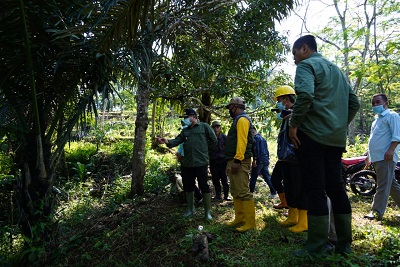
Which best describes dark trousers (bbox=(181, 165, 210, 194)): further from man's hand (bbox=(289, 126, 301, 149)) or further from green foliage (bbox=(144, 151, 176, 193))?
green foliage (bbox=(144, 151, 176, 193))

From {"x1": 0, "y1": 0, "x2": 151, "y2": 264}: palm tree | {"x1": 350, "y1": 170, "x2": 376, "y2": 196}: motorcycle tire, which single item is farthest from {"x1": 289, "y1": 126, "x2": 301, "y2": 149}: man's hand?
{"x1": 350, "y1": 170, "x2": 376, "y2": 196}: motorcycle tire

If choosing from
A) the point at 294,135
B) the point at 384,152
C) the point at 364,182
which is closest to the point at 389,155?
the point at 384,152

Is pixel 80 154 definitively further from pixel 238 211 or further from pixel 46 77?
pixel 238 211

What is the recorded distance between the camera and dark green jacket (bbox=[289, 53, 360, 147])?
2693 mm

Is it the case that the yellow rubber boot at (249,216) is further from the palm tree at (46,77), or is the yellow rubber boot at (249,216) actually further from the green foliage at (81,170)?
the green foliage at (81,170)

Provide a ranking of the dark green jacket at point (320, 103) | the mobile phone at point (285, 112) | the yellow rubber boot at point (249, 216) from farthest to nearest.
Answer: the yellow rubber boot at point (249, 216) < the mobile phone at point (285, 112) < the dark green jacket at point (320, 103)

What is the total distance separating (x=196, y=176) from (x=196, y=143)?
22.1 inches

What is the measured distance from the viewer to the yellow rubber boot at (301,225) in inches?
153

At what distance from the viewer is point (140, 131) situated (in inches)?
271

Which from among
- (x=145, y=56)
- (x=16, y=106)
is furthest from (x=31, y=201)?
(x=145, y=56)

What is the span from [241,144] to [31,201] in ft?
9.45

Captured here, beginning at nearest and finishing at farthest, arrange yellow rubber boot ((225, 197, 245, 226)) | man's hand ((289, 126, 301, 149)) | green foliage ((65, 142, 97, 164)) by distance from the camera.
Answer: man's hand ((289, 126, 301, 149))
yellow rubber boot ((225, 197, 245, 226))
green foliage ((65, 142, 97, 164))

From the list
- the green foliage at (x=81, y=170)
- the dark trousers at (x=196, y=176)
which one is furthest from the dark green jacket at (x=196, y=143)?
the green foliage at (x=81, y=170)

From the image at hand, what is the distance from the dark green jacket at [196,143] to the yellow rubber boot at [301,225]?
64.0 inches
